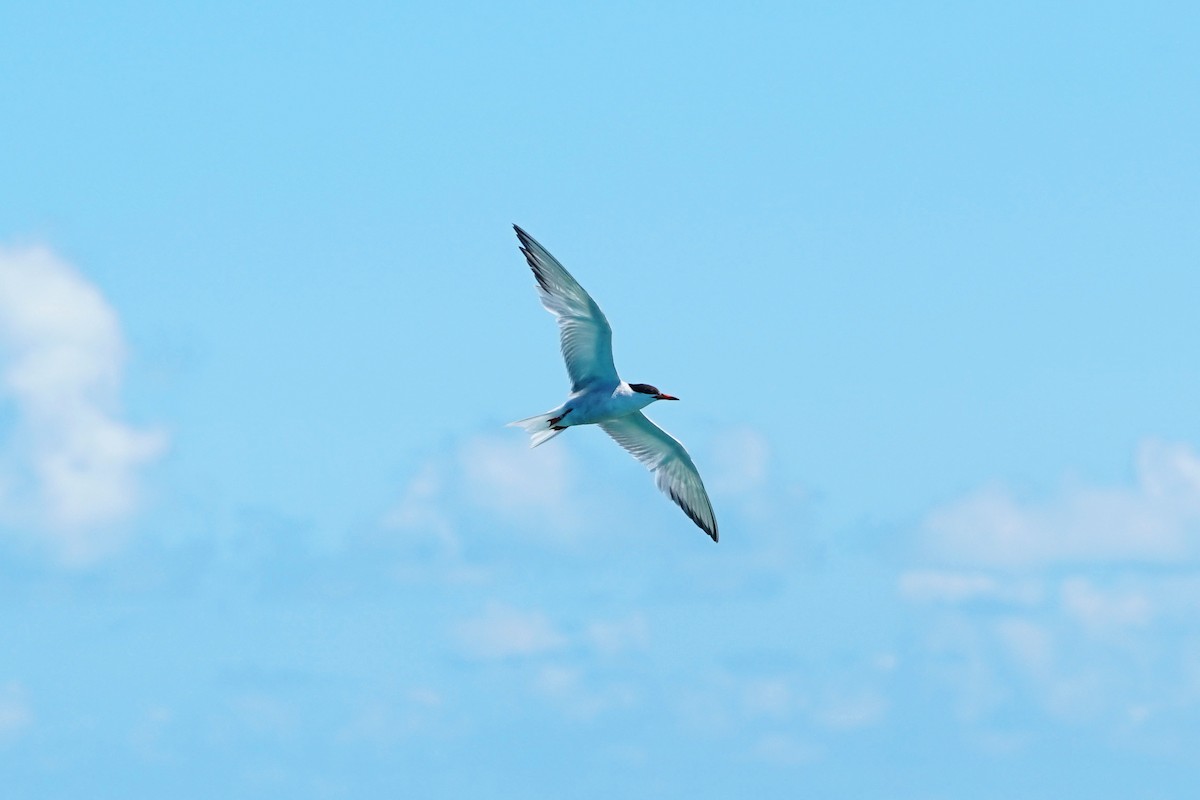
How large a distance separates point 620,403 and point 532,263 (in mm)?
4442

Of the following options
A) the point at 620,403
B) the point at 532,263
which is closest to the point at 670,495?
the point at 620,403

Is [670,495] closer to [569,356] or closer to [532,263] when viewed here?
[569,356]

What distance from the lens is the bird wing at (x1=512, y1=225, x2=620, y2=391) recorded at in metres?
37.4

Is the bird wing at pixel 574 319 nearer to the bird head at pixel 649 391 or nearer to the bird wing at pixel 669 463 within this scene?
the bird head at pixel 649 391

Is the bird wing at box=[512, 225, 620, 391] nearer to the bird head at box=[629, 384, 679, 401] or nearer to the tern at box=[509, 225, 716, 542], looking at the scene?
the tern at box=[509, 225, 716, 542]

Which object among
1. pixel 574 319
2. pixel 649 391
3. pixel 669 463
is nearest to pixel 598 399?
pixel 649 391

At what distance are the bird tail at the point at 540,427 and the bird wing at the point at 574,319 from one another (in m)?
1.23

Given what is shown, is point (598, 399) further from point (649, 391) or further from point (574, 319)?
point (574, 319)

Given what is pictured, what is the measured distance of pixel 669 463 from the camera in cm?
4319

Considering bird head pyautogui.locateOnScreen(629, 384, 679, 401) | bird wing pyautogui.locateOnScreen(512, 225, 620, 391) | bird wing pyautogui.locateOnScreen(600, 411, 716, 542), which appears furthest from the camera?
bird wing pyautogui.locateOnScreen(600, 411, 716, 542)

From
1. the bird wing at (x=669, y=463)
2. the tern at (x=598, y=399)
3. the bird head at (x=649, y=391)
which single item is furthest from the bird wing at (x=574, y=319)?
the bird wing at (x=669, y=463)

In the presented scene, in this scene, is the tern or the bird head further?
the bird head

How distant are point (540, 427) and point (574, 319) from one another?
286 centimetres

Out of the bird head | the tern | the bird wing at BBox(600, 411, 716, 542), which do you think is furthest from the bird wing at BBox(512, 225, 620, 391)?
the bird wing at BBox(600, 411, 716, 542)
